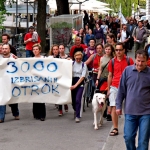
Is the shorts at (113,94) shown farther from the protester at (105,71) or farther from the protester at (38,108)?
the protester at (38,108)

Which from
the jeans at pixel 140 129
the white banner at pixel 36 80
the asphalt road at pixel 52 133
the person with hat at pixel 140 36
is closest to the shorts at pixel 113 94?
the asphalt road at pixel 52 133

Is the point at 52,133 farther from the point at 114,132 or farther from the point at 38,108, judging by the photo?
the point at 38,108

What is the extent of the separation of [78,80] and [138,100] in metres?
4.25

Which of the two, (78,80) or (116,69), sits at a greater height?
(116,69)

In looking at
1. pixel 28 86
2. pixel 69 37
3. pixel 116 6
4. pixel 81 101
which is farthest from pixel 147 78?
pixel 116 6

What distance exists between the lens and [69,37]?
22.7 meters

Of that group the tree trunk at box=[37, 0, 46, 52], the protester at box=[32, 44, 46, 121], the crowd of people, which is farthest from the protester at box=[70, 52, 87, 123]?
the tree trunk at box=[37, 0, 46, 52]

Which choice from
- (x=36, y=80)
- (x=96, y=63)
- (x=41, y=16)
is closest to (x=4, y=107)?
(x=36, y=80)

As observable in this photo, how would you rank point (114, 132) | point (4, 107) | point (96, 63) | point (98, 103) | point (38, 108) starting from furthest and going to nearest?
point (96, 63) → point (38, 108) → point (4, 107) → point (98, 103) → point (114, 132)

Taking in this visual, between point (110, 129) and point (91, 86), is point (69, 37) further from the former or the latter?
point (110, 129)

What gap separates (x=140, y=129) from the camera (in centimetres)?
687

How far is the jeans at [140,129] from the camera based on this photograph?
6.83 m

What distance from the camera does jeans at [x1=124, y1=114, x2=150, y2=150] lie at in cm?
683

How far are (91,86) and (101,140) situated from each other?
11.5 feet
